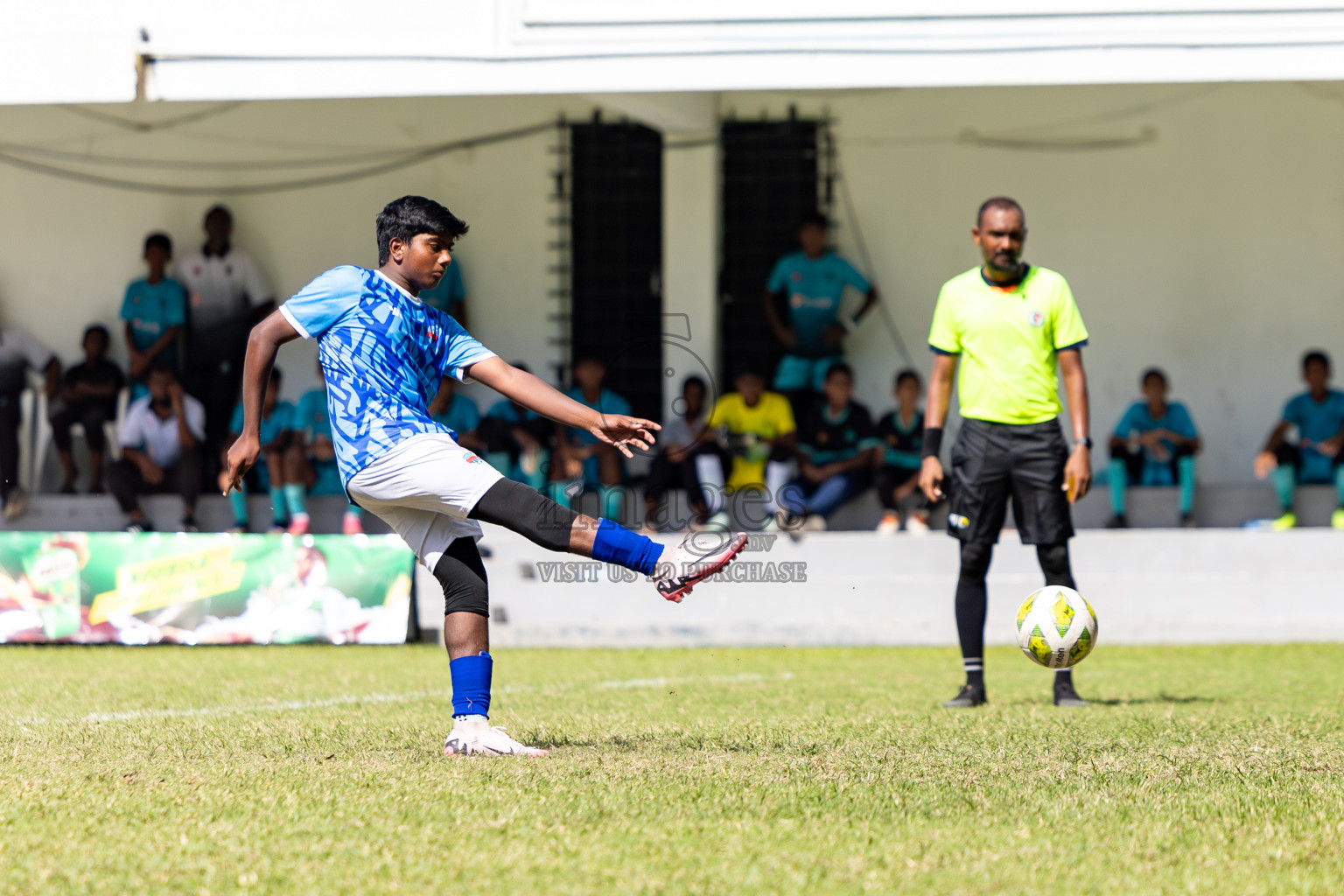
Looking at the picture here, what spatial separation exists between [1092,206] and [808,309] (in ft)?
9.24

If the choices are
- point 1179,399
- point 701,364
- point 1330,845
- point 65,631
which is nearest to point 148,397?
point 65,631

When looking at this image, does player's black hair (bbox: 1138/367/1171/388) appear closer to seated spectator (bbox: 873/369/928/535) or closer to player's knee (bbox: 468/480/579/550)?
seated spectator (bbox: 873/369/928/535)

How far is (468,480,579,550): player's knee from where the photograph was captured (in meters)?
4.48

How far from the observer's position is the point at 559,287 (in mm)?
13297

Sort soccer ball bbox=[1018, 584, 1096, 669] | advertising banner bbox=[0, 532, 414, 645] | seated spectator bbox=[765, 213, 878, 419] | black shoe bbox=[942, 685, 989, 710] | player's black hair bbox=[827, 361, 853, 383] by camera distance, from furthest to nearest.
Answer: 1. seated spectator bbox=[765, 213, 878, 419]
2. player's black hair bbox=[827, 361, 853, 383]
3. advertising banner bbox=[0, 532, 414, 645]
4. black shoe bbox=[942, 685, 989, 710]
5. soccer ball bbox=[1018, 584, 1096, 669]

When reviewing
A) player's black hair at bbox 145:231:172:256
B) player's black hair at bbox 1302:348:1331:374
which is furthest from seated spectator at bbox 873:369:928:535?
player's black hair at bbox 145:231:172:256

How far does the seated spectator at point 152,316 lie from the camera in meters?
12.6

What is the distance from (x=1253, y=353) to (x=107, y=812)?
457 inches

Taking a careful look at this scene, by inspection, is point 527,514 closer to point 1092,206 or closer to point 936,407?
point 936,407

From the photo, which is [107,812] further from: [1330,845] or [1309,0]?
[1309,0]

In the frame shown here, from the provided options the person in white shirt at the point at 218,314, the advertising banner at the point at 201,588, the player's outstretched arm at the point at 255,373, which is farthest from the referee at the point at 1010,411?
the person in white shirt at the point at 218,314

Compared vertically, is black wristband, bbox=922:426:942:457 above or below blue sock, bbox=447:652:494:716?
above

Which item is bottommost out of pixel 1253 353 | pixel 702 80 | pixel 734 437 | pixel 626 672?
pixel 626 672

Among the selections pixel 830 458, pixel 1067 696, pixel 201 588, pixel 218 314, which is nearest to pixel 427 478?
pixel 1067 696
